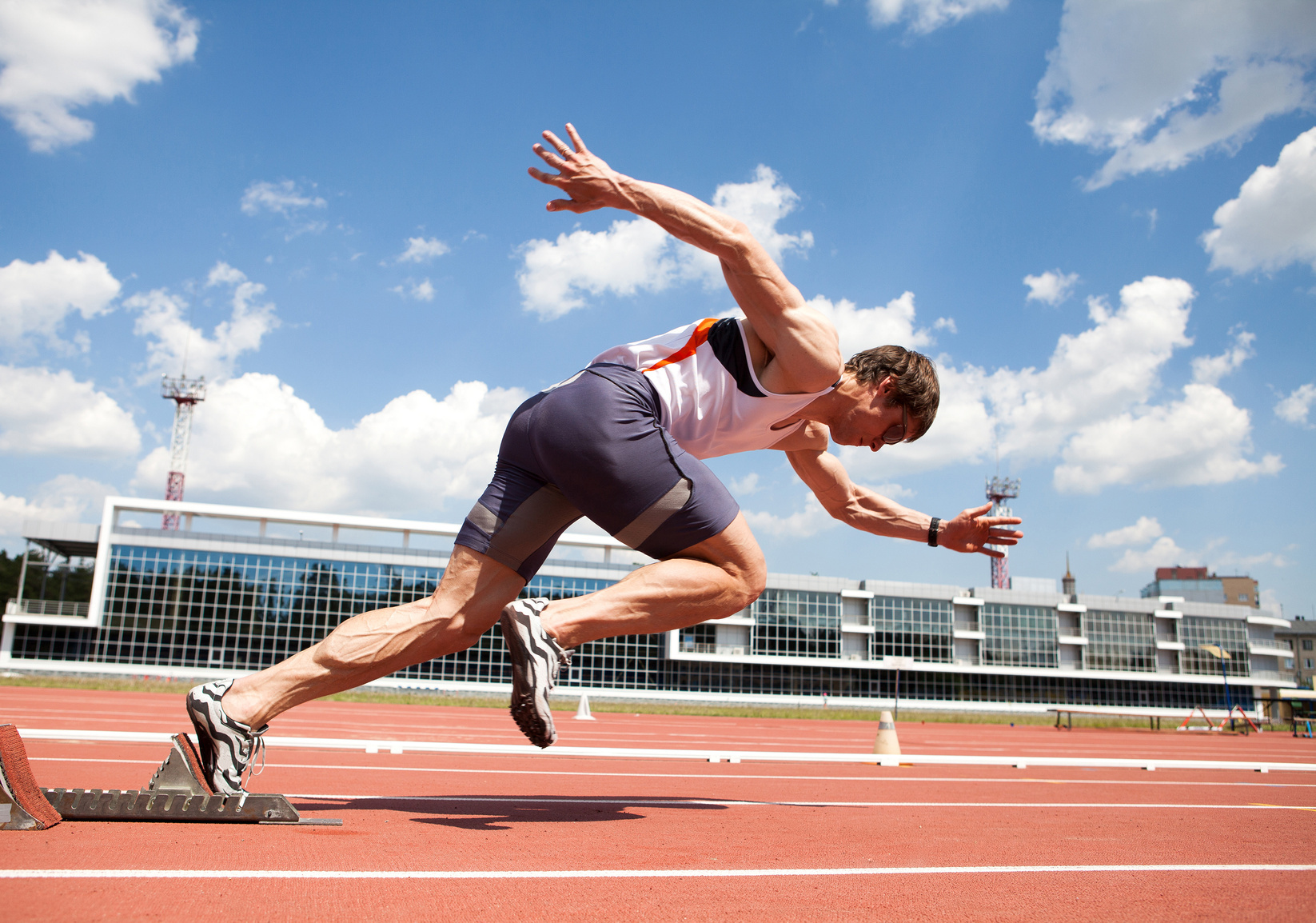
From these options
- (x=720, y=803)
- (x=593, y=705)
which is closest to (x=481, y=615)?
(x=720, y=803)

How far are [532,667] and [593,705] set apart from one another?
1457 inches

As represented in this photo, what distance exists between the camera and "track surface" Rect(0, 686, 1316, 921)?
1909mm

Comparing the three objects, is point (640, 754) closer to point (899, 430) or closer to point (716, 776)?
point (716, 776)

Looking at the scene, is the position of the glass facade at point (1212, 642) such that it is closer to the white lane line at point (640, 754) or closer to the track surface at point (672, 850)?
the white lane line at point (640, 754)

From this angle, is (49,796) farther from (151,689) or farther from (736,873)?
(151,689)

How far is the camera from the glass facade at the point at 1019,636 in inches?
2351

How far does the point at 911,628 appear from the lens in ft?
195

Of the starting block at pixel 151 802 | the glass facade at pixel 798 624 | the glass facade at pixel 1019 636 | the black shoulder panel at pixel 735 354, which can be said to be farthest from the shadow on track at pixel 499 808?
the glass facade at pixel 1019 636

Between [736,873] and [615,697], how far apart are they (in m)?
45.9

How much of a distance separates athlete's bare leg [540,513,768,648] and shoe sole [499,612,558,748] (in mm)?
105

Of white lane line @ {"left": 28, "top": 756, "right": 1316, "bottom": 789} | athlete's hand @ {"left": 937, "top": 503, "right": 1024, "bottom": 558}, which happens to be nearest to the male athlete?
athlete's hand @ {"left": 937, "top": 503, "right": 1024, "bottom": 558}

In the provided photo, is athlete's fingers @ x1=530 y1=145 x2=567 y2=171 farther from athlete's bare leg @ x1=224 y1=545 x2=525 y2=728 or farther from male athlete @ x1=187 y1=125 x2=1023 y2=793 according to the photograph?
athlete's bare leg @ x1=224 y1=545 x2=525 y2=728

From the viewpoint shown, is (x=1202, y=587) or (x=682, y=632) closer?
(x=682, y=632)

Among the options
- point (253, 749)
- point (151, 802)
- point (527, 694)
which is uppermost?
point (527, 694)
